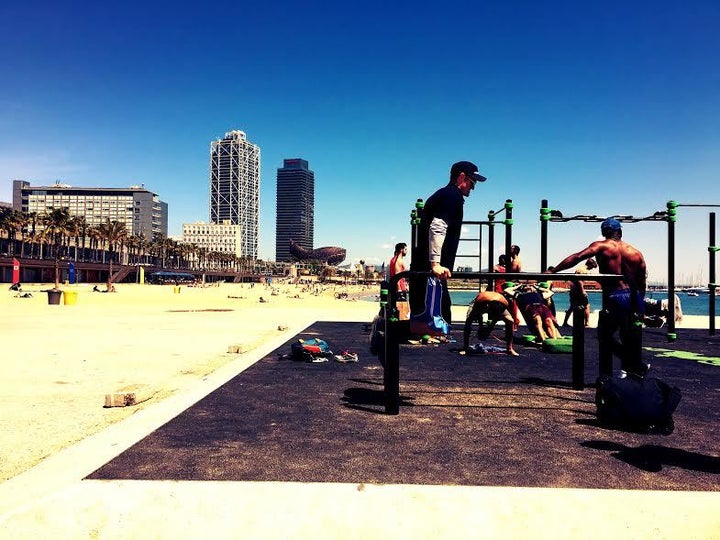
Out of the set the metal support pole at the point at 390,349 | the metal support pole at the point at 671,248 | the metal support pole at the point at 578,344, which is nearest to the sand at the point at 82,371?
the metal support pole at the point at 390,349

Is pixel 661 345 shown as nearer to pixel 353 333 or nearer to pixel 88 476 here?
pixel 353 333

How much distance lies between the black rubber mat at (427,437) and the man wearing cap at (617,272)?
103 cm

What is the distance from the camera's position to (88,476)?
348 centimetres

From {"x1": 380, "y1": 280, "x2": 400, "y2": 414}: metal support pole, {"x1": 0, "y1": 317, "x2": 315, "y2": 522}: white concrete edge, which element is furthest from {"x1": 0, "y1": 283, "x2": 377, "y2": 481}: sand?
{"x1": 380, "y1": 280, "x2": 400, "y2": 414}: metal support pole

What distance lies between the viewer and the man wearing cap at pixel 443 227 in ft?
16.9

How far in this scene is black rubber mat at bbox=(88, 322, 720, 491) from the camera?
141 inches

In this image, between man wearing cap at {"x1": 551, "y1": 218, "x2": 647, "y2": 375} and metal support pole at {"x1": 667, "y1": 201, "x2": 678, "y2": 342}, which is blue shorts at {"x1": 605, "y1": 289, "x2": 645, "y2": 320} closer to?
man wearing cap at {"x1": 551, "y1": 218, "x2": 647, "y2": 375}

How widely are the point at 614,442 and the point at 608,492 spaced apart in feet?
4.42

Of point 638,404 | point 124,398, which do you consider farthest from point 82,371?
point 638,404

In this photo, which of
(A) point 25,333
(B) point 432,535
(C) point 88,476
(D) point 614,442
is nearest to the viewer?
(B) point 432,535

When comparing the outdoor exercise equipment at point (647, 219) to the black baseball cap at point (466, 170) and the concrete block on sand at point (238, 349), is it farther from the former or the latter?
the concrete block on sand at point (238, 349)

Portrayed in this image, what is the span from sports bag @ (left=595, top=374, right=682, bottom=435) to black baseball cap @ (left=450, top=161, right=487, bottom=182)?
2.56 metres

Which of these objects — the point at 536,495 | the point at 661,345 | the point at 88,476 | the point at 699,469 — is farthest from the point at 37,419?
the point at 661,345

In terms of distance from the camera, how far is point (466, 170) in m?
5.47
